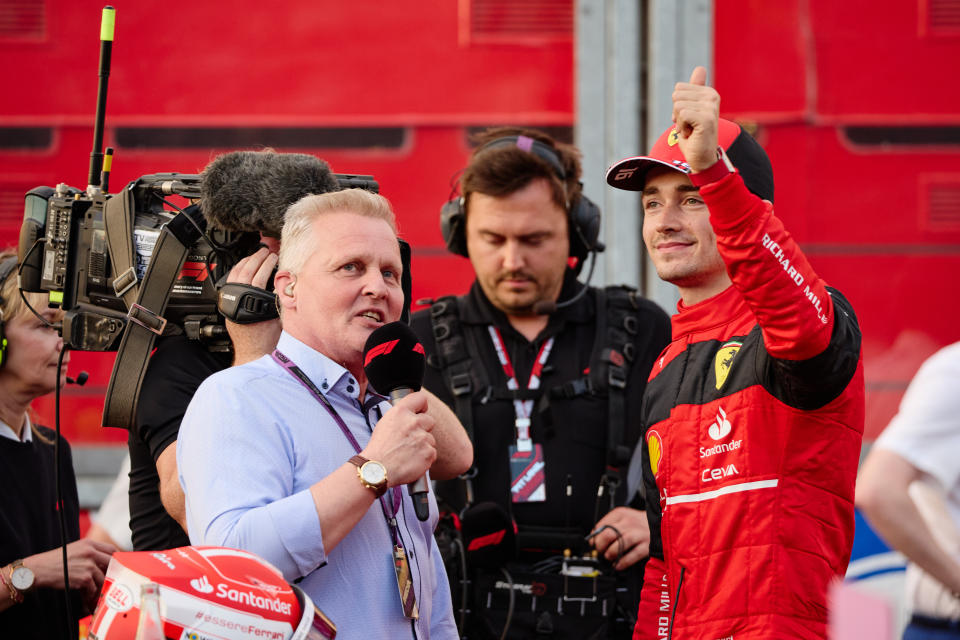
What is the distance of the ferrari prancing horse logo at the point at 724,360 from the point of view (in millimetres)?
2230

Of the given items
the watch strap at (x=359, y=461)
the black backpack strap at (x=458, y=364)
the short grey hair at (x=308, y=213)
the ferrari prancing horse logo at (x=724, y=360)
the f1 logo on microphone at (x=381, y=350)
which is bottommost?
the black backpack strap at (x=458, y=364)

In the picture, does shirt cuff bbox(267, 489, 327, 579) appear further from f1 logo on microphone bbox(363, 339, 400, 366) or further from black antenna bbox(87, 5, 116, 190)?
black antenna bbox(87, 5, 116, 190)

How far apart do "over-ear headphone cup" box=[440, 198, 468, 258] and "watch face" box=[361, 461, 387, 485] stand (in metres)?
1.64

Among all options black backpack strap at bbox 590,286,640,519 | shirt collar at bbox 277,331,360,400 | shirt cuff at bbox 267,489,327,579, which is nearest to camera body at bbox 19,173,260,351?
shirt collar at bbox 277,331,360,400

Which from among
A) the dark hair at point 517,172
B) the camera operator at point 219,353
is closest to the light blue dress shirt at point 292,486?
the camera operator at point 219,353

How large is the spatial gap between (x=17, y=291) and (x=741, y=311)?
194 centimetres

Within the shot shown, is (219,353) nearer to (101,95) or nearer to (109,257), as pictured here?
(109,257)

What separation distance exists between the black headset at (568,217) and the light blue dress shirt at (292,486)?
1380 mm

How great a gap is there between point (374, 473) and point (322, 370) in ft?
0.98

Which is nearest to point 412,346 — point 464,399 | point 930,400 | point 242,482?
point 242,482

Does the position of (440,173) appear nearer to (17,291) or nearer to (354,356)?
(17,291)

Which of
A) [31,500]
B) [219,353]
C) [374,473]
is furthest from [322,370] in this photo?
[31,500]

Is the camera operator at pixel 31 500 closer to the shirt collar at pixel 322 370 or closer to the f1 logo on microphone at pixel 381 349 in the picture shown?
the shirt collar at pixel 322 370

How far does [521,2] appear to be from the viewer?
3939 millimetres
